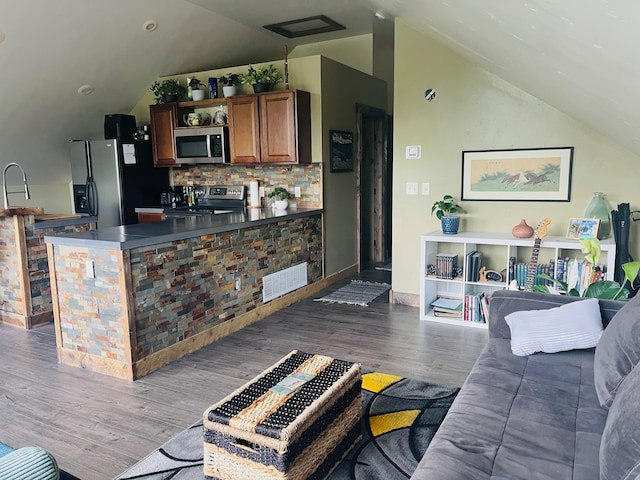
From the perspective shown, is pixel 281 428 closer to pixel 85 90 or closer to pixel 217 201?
pixel 217 201

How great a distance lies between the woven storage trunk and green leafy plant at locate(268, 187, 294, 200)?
125 inches

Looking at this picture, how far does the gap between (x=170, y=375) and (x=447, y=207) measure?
2684mm

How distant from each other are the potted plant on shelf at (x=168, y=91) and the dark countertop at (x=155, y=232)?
2.07 metres

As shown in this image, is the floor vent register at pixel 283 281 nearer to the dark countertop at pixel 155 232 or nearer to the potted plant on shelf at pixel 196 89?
the dark countertop at pixel 155 232

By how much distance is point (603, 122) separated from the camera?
123 inches

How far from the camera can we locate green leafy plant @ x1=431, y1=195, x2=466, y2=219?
4.38m

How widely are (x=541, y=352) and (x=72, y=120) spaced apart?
5.57 meters

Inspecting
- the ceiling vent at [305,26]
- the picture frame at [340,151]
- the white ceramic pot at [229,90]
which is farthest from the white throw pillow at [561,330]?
the ceiling vent at [305,26]

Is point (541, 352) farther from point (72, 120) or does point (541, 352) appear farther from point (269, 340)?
point (72, 120)

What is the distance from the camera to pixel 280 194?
532cm

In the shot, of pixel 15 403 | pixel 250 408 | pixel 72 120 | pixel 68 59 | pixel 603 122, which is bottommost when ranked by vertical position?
pixel 15 403

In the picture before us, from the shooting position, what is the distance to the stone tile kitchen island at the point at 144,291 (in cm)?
321

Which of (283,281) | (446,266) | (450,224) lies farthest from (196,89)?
(446,266)

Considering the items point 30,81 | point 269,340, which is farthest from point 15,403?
point 30,81
